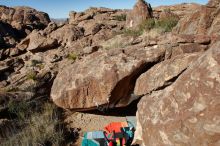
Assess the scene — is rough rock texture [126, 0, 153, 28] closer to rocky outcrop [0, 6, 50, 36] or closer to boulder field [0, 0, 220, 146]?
boulder field [0, 0, 220, 146]

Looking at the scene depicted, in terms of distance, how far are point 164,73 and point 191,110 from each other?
231cm

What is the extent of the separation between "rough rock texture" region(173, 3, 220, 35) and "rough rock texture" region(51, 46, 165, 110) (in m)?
1.66

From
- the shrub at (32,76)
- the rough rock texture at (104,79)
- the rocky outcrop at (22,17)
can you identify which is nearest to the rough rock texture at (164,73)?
the rough rock texture at (104,79)

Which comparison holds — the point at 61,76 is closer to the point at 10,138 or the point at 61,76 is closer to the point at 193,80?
the point at 10,138

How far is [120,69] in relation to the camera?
23.2ft

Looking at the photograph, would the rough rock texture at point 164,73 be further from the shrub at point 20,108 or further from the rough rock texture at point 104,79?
the shrub at point 20,108

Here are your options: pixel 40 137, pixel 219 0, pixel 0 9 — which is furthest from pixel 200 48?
pixel 0 9

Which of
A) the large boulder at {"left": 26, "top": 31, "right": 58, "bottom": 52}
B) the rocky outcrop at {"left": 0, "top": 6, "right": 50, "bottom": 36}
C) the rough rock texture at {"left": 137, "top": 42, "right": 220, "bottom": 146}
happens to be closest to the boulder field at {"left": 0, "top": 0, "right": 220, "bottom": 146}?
the rough rock texture at {"left": 137, "top": 42, "right": 220, "bottom": 146}

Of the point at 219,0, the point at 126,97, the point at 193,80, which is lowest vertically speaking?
the point at 126,97

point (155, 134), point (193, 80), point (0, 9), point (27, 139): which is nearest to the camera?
point (193, 80)

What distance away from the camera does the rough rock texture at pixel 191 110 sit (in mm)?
3574

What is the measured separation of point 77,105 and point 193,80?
421 centimetres

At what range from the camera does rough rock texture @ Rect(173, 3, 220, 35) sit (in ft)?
25.9

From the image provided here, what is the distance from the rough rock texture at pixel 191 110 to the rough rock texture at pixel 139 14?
12220 mm
